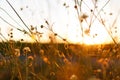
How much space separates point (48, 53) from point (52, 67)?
0.42 feet

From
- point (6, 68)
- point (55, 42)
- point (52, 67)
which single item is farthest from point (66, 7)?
point (6, 68)

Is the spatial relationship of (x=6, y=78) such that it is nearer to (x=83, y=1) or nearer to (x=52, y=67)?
(x=52, y=67)

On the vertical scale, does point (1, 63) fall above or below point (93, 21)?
below

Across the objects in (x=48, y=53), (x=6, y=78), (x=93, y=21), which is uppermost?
(x=93, y=21)

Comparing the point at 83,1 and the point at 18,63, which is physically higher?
the point at 83,1

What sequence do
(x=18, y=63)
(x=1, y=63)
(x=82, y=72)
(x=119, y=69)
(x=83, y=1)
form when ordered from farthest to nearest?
1. (x=1, y=63)
2. (x=119, y=69)
3. (x=82, y=72)
4. (x=83, y=1)
5. (x=18, y=63)

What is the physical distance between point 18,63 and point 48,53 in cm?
62

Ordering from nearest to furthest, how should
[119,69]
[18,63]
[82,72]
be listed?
[18,63] → [82,72] → [119,69]

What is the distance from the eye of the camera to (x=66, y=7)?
3.46 m

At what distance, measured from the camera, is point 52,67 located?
3.17 metres

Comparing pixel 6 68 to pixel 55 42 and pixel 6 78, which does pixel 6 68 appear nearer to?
pixel 6 78

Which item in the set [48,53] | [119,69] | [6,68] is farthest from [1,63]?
[119,69]

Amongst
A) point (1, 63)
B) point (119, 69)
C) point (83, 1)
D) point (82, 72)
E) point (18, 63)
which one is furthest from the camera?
point (1, 63)

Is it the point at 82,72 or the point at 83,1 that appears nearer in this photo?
the point at 83,1
